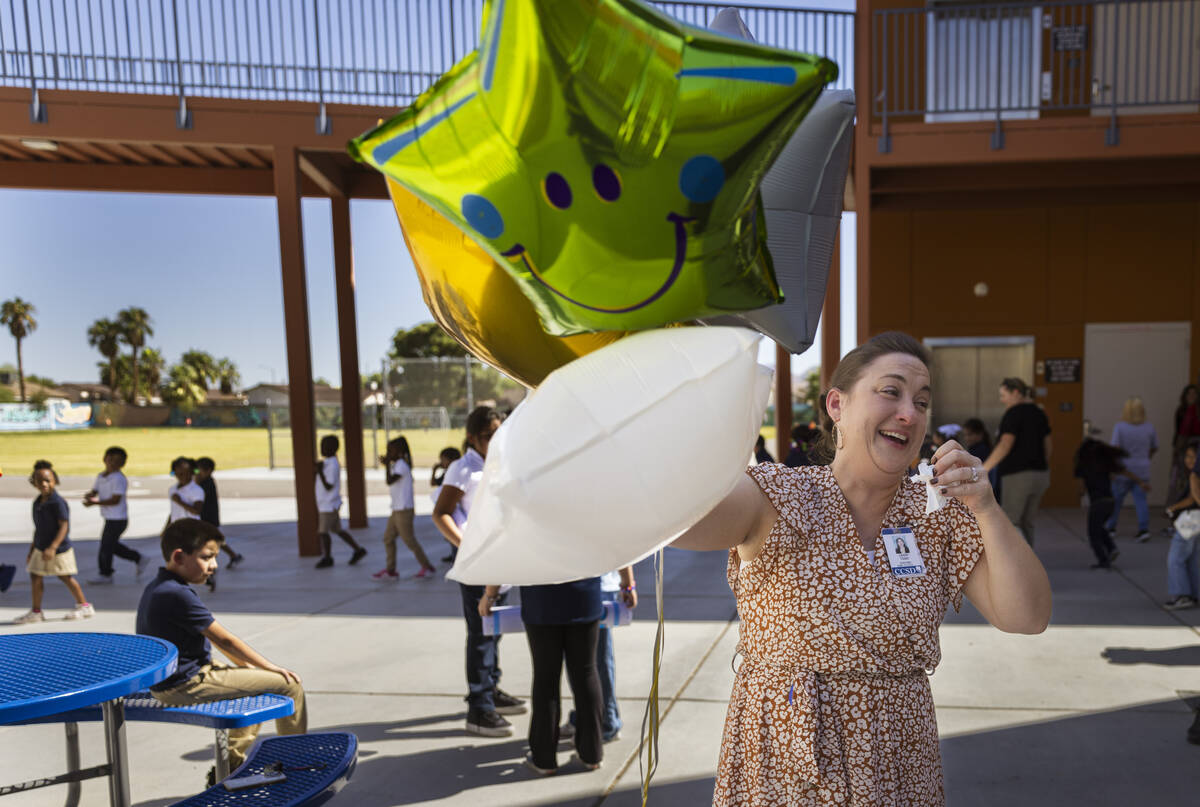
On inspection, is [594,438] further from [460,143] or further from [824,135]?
[824,135]

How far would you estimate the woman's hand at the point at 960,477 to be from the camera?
157cm

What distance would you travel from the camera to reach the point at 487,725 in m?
4.41

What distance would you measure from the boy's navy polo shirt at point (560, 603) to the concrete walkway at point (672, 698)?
796mm

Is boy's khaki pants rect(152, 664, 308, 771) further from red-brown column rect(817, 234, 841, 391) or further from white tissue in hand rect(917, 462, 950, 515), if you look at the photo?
red-brown column rect(817, 234, 841, 391)

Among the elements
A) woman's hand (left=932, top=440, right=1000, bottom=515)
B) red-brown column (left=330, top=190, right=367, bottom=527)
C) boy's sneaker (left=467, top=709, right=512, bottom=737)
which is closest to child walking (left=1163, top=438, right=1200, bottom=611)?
boy's sneaker (left=467, top=709, right=512, bottom=737)

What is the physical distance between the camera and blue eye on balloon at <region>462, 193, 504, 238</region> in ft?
3.81

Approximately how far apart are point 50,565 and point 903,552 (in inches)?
284

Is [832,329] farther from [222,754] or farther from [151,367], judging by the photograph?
[151,367]

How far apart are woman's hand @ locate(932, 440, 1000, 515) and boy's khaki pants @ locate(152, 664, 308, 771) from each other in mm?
3110

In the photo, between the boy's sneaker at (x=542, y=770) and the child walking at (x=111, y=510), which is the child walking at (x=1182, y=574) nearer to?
the boy's sneaker at (x=542, y=770)

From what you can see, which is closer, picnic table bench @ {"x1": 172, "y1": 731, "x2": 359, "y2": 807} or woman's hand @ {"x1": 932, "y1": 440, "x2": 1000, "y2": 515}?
woman's hand @ {"x1": 932, "y1": 440, "x2": 1000, "y2": 515}

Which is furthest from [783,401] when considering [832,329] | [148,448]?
[148,448]

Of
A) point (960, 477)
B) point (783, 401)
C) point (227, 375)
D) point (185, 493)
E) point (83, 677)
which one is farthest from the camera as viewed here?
point (227, 375)

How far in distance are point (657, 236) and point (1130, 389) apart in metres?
12.4
